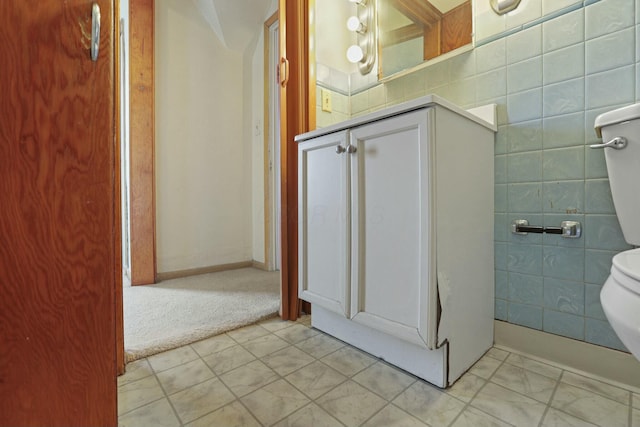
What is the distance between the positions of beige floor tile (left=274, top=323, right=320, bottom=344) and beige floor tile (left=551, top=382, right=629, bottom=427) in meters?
0.83

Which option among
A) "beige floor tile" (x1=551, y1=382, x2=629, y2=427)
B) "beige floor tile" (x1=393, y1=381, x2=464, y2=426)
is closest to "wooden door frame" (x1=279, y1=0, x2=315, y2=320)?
"beige floor tile" (x1=393, y1=381, x2=464, y2=426)

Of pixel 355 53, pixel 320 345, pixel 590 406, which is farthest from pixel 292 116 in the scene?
pixel 590 406

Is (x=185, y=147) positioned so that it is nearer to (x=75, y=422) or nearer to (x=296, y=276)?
(x=296, y=276)

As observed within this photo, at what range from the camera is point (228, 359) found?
41.8 inches

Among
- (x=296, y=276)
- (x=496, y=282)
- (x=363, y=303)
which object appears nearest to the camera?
(x=363, y=303)

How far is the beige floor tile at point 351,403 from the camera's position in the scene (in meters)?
0.77

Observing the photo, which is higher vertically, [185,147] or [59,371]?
[185,147]

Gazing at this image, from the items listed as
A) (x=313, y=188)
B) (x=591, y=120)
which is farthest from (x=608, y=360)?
(x=313, y=188)

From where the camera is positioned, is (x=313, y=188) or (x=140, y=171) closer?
(x=313, y=188)

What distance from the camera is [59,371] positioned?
1.49ft

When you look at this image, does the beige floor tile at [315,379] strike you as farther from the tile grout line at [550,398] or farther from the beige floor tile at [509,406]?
the tile grout line at [550,398]

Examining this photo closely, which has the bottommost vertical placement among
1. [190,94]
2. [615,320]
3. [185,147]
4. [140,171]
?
[615,320]

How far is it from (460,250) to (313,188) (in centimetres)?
60

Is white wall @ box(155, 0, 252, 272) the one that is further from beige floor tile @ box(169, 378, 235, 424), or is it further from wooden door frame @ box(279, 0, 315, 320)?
beige floor tile @ box(169, 378, 235, 424)
